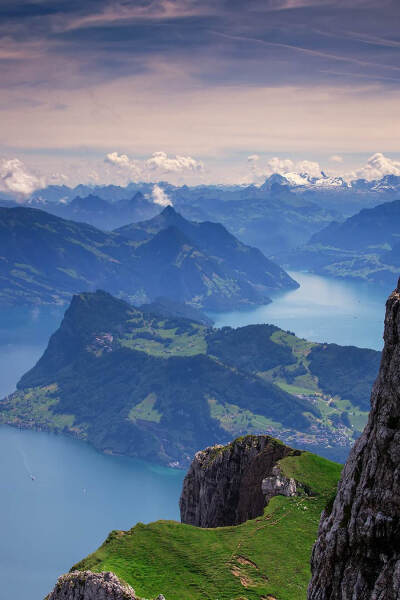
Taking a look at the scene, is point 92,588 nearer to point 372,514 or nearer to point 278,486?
point 372,514

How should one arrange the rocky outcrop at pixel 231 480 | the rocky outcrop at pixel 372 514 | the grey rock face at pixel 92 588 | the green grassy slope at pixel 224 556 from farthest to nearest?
the rocky outcrop at pixel 231 480 → the green grassy slope at pixel 224 556 → the grey rock face at pixel 92 588 → the rocky outcrop at pixel 372 514

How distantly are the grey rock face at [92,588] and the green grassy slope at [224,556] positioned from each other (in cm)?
440

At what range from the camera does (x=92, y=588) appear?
37625 mm

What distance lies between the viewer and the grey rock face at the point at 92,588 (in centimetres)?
3681

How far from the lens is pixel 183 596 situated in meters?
42.5

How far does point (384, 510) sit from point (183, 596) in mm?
23517

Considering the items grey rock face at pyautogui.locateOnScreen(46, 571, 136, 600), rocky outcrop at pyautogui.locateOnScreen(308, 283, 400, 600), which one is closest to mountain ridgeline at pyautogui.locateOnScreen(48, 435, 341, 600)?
grey rock face at pyautogui.locateOnScreen(46, 571, 136, 600)

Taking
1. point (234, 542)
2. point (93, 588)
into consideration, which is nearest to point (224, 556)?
point (234, 542)

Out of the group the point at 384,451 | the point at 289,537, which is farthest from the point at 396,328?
the point at 289,537

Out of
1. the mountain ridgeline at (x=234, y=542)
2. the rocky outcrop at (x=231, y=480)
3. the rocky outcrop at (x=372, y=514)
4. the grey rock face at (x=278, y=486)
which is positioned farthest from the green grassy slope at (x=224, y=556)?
the rocky outcrop at (x=372, y=514)

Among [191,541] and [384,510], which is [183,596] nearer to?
[191,541]

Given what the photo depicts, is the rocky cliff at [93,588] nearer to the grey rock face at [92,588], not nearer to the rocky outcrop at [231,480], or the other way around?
the grey rock face at [92,588]

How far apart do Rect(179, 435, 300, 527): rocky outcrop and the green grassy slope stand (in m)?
8.63

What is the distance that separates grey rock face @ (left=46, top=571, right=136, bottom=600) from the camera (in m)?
36.8
